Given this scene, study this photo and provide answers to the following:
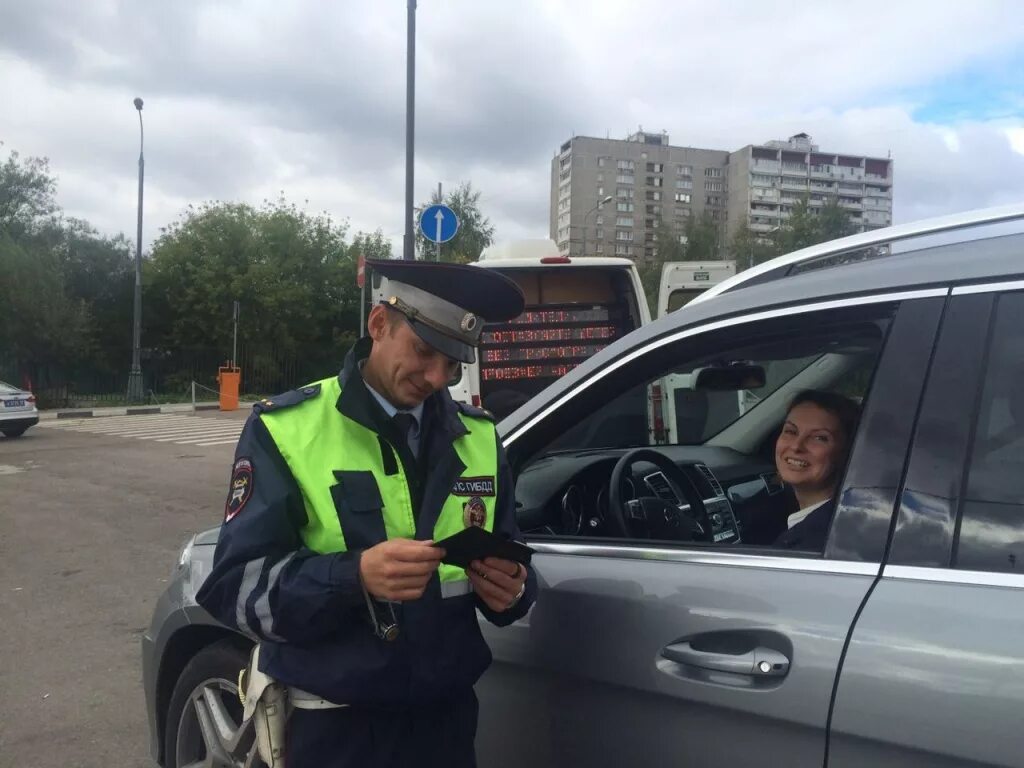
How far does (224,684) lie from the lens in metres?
2.55

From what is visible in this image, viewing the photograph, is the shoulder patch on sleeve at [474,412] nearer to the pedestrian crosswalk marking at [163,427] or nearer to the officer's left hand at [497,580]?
the officer's left hand at [497,580]

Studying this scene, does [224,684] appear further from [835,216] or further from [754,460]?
[835,216]

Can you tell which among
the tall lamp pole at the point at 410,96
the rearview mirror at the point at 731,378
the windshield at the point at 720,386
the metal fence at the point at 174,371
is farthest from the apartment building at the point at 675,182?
the rearview mirror at the point at 731,378

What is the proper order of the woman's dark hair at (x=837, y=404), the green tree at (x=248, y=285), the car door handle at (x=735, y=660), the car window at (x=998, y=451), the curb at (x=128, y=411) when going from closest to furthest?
1. the car window at (x=998, y=451)
2. the car door handle at (x=735, y=660)
3. the woman's dark hair at (x=837, y=404)
4. the curb at (x=128, y=411)
5. the green tree at (x=248, y=285)

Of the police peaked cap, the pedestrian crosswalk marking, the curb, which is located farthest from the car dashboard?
the curb

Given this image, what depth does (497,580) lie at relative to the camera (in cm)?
178

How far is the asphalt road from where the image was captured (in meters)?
3.86

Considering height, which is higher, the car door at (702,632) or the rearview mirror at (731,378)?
the rearview mirror at (731,378)

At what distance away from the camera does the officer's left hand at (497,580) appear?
176 cm

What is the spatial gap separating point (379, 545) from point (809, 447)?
120 centimetres

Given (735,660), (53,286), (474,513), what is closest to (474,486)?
(474,513)

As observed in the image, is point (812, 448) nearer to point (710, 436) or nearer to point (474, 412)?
point (474, 412)

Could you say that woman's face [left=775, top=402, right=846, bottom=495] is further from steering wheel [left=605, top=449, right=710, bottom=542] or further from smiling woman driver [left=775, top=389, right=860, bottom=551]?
steering wheel [left=605, top=449, right=710, bottom=542]

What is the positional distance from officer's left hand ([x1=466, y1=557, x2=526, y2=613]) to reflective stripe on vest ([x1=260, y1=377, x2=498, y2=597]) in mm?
76
